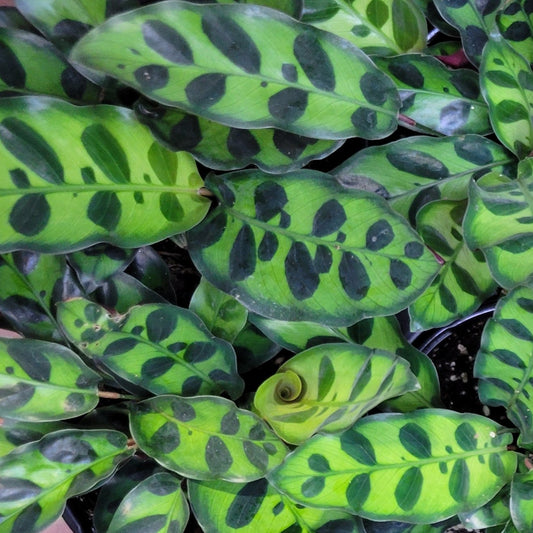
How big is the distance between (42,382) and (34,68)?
0.36 metres

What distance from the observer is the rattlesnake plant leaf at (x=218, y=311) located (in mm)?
775

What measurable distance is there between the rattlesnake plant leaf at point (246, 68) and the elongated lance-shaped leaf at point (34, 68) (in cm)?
20

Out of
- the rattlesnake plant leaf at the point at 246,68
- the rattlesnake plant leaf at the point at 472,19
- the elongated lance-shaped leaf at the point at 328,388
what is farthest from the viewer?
the rattlesnake plant leaf at the point at 472,19

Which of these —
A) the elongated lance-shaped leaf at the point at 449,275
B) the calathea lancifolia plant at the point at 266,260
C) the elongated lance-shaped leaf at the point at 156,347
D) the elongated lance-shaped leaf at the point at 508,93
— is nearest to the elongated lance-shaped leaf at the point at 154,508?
the calathea lancifolia plant at the point at 266,260

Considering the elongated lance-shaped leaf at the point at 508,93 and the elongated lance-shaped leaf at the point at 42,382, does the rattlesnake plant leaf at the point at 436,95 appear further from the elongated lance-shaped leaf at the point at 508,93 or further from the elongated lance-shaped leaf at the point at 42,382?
the elongated lance-shaped leaf at the point at 42,382

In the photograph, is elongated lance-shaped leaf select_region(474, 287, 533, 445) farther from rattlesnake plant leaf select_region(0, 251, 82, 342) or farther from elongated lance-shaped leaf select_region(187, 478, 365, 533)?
rattlesnake plant leaf select_region(0, 251, 82, 342)

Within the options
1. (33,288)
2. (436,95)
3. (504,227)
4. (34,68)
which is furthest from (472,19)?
(33,288)

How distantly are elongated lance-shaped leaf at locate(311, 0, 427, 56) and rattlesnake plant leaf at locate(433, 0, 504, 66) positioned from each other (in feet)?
0.17

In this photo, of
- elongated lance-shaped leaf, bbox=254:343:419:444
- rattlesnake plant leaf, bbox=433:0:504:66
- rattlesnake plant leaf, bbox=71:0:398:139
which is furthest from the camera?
rattlesnake plant leaf, bbox=433:0:504:66

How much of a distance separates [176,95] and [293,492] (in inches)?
17.1

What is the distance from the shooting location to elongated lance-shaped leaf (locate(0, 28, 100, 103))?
0.69 meters

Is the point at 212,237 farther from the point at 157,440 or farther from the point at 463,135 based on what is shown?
the point at 463,135

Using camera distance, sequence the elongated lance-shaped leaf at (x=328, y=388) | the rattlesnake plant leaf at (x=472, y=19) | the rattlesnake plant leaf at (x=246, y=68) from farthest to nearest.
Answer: the rattlesnake plant leaf at (x=472, y=19) < the elongated lance-shaped leaf at (x=328, y=388) < the rattlesnake plant leaf at (x=246, y=68)

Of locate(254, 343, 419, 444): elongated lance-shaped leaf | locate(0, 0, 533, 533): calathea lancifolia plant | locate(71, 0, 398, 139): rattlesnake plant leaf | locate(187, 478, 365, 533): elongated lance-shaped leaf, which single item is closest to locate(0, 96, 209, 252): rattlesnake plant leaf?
locate(0, 0, 533, 533): calathea lancifolia plant
